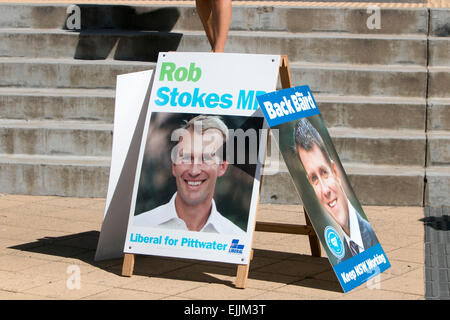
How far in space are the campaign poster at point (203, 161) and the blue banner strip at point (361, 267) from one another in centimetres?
58

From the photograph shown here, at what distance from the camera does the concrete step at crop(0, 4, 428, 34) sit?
30.5ft

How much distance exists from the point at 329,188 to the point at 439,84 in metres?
3.46

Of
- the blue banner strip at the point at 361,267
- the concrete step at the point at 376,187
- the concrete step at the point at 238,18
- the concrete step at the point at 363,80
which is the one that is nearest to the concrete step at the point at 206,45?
the concrete step at the point at 238,18

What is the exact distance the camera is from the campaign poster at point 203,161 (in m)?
5.49

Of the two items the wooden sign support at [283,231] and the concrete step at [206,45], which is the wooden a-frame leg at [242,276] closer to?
the wooden sign support at [283,231]

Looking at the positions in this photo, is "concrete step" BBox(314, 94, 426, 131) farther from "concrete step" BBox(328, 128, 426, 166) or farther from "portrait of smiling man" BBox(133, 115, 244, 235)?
"portrait of smiling man" BBox(133, 115, 244, 235)

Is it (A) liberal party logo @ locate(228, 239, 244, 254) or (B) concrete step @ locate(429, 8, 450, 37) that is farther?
(B) concrete step @ locate(429, 8, 450, 37)

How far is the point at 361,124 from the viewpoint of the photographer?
27.7ft

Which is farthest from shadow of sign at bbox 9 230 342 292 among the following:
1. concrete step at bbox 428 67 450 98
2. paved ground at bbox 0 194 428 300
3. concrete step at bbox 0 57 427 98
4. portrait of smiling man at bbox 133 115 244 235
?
concrete step at bbox 428 67 450 98

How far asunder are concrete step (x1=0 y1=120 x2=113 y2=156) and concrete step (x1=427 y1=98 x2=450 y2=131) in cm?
299

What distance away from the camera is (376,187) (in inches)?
311

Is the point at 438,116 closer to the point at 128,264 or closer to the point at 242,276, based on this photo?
the point at 242,276

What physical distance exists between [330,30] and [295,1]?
1293 millimetres

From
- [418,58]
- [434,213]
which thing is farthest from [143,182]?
[418,58]
